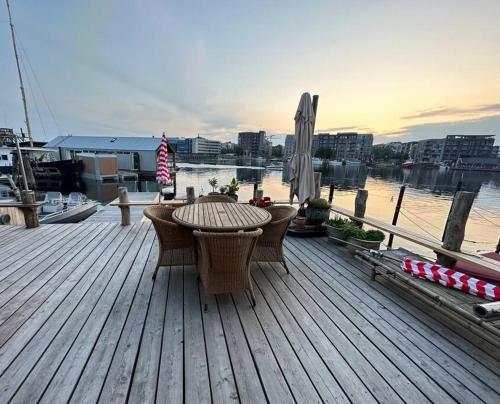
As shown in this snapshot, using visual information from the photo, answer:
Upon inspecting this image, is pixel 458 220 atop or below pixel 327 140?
below

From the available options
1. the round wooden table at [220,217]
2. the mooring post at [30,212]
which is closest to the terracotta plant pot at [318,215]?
the round wooden table at [220,217]

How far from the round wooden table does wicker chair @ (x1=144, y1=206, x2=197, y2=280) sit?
16 cm

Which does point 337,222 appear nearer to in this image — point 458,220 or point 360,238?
point 360,238

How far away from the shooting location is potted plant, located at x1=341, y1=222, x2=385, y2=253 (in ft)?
10.7

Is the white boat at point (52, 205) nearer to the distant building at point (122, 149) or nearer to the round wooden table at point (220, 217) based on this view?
the round wooden table at point (220, 217)

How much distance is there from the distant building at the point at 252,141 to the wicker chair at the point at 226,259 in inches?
3560

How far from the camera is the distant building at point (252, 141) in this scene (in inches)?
3595

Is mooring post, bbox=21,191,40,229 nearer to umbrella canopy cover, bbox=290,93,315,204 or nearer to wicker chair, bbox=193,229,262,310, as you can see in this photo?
wicker chair, bbox=193,229,262,310

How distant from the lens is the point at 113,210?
933 cm

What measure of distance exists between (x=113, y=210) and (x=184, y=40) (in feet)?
23.5

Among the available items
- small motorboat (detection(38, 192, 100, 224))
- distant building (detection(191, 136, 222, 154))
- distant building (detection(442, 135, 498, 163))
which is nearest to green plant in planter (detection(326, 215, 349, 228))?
small motorboat (detection(38, 192, 100, 224))

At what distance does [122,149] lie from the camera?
24703 millimetres

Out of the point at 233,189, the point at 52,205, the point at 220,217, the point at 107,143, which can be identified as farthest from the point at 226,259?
the point at 107,143

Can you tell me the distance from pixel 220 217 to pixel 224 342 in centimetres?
128
